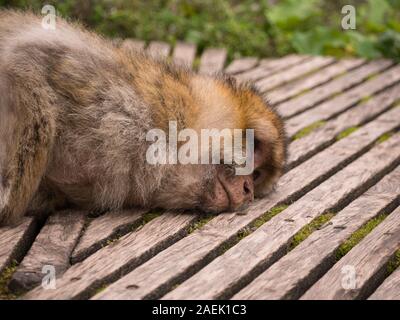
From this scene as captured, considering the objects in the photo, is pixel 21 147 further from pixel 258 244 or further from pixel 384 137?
pixel 384 137

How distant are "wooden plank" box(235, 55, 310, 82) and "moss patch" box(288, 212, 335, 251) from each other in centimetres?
318

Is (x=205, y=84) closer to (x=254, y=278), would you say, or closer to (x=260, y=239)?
(x=260, y=239)

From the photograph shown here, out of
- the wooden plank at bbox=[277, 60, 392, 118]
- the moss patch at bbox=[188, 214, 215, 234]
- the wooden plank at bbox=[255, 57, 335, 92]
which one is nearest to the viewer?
the moss patch at bbox=[188, 214, 215, 234]

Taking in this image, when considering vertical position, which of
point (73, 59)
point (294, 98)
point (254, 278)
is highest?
point (73, 59)

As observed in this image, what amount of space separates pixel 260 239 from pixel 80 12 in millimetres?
5350

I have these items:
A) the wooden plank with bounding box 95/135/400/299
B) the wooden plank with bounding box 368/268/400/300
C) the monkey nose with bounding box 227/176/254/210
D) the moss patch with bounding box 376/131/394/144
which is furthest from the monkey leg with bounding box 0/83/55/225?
the moss patch with bounding box 376/131/394/144

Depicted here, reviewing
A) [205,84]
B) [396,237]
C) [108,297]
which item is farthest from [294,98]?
[108,297]

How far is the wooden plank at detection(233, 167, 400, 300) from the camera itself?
3359 mm

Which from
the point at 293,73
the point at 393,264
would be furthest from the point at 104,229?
the point at 293,73

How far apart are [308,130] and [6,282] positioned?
329 centimetres

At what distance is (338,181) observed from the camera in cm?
492

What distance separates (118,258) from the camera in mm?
3631

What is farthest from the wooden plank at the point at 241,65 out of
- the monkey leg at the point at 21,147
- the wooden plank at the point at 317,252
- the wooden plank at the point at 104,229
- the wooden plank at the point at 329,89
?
the monkey leg at the point at 21,147

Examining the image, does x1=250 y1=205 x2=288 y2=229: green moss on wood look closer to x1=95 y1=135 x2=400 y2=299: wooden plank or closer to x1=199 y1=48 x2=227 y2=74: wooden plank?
x1=95 y1=135 x2=400 y2=299: wooden plank
